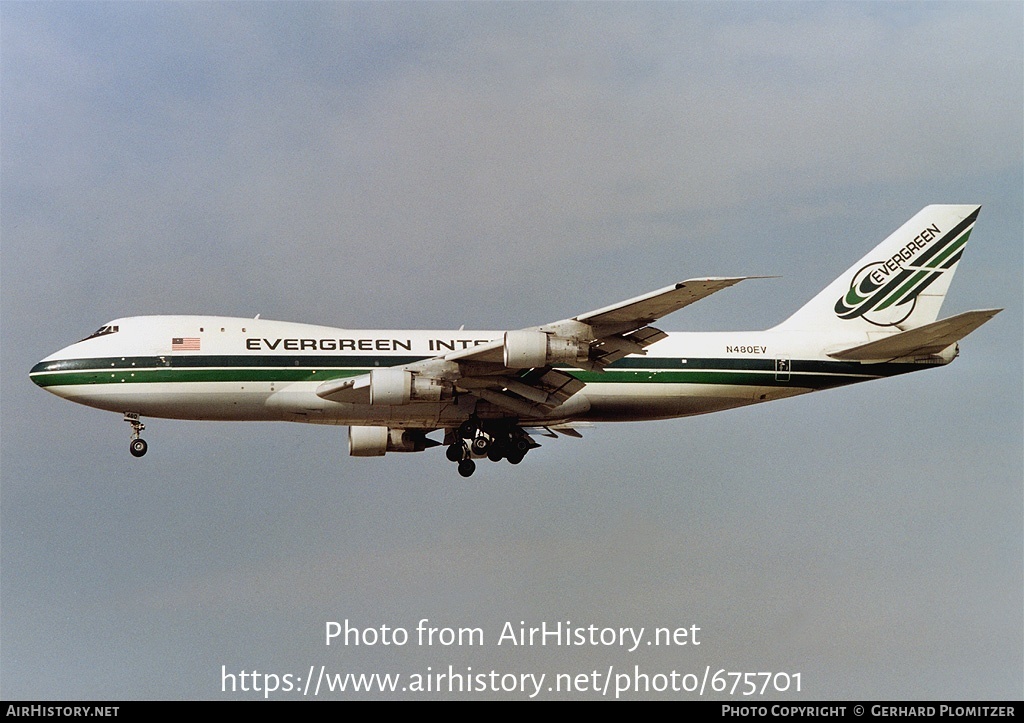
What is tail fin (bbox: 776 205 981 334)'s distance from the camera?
4662 centimetres

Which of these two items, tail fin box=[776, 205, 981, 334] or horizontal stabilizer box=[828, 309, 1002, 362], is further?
tail fin box=[776, 205, 981, 334]

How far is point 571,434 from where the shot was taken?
4738cm

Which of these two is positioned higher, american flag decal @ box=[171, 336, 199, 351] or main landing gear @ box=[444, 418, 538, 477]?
american flag decal @ box=[171, 336, 199, 351]

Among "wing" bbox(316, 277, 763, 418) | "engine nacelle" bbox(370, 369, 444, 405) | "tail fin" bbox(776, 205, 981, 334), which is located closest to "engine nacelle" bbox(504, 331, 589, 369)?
"wing" bbox(316, 277, 763, 418)

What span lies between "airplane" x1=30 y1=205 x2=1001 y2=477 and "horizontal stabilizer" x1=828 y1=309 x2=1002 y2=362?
0.19 ft

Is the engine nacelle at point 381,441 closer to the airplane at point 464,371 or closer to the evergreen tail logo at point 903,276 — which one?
the airplane at point 464,371

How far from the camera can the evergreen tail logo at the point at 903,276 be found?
46.9 meters

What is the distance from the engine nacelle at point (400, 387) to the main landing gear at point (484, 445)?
2.73 m

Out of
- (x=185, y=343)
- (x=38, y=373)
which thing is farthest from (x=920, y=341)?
(x=38, y=373)

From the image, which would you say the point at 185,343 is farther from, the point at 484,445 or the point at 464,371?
the point at 484,445

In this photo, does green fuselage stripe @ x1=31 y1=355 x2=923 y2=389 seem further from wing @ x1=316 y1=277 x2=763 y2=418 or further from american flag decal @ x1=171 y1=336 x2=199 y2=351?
wing @ x1=316 y1=277 x2=763 y2=418

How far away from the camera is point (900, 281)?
47281mm
